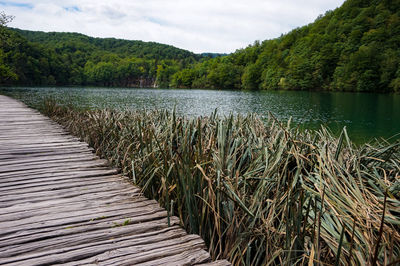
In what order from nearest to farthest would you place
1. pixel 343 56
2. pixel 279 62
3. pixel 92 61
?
1. pixel 343 56
2. pixel 279 62
3. pixel 92 61

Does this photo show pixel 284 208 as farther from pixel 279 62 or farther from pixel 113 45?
pixel 113 45

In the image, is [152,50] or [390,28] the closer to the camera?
[390,28]

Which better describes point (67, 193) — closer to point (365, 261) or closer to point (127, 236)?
point (127, 236)

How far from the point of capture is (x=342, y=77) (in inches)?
2076

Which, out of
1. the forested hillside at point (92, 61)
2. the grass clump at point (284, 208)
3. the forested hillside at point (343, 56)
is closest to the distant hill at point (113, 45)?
the forested hillside at point (92, 61)

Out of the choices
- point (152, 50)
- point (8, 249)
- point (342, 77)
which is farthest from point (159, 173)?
point (152, 50)

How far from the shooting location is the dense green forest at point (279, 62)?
4941 cm

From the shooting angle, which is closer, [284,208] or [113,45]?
[284,208]

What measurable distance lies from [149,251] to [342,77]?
199 feet

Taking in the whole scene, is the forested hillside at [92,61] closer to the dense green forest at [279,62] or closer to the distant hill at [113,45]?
the distant hill at [113,45]

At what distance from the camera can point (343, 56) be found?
55344 mm

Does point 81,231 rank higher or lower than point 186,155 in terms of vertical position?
lower

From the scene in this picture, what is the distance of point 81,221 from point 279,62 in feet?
261

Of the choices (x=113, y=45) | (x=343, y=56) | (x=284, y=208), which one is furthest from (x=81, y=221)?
(x=113, y=45)
